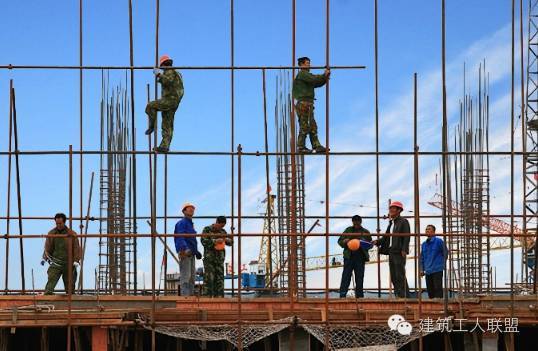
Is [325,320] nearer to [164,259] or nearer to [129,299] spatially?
[129,299]

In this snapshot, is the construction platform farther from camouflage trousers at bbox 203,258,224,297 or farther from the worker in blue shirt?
the worker in blue shirt

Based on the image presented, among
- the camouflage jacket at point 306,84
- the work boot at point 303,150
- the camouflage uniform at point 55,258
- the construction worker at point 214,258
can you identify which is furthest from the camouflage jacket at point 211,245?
the camouflage jacket at point 306,84

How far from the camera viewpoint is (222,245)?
18031 millimetres

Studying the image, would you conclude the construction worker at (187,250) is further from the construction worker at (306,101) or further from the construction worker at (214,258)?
the construction worker at (306,101)

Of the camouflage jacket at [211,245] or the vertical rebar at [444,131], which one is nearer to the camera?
the vertical rebar at [444,131]

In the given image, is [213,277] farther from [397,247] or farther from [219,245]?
[397,247]

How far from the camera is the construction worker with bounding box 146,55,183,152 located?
18.0 metres

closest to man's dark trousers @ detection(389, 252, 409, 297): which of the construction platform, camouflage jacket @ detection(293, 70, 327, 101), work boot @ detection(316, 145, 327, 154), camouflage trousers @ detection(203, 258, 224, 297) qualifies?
the construction platform

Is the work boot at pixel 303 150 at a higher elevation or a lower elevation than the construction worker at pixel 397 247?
higher

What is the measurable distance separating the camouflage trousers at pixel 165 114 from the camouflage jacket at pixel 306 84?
189cm

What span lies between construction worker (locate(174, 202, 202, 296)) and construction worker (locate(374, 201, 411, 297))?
285 centimetres

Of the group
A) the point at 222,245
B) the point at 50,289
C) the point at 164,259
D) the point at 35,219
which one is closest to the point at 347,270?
the point at 222,245

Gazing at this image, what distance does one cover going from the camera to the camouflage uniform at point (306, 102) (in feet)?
59.2

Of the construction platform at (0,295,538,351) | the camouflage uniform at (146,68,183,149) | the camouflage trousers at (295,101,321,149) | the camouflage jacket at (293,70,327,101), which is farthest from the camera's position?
the camouflage trousers at (295,101,321,149)
